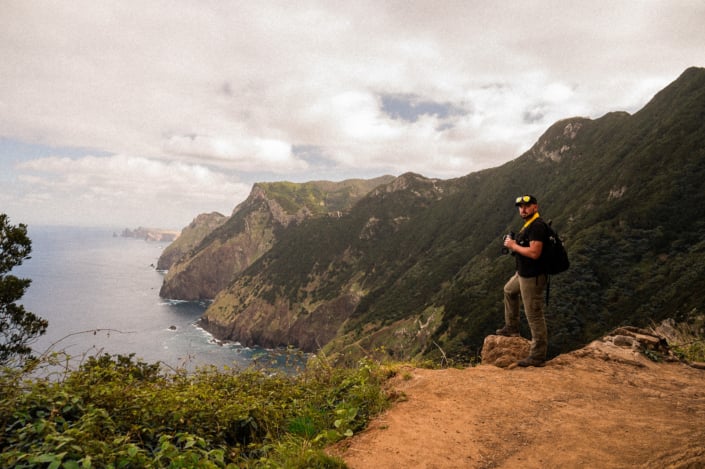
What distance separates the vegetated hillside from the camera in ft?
174

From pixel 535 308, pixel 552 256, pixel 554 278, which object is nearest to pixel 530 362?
pixel 535 308

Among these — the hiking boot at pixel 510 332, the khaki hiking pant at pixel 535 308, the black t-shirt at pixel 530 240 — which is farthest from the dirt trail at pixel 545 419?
the black t-shirt at pixel 530 240

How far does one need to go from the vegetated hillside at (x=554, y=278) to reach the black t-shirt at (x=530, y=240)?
2.86 m

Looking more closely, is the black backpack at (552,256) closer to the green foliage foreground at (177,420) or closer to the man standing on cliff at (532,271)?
the man standing on cliff at (532,271)

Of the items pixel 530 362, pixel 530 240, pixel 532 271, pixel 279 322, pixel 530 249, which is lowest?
pixel 279 322

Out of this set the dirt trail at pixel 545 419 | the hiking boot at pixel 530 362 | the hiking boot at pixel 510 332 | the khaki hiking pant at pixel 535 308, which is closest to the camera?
the dirt trail at pixel 545 419

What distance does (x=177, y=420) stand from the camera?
18.2 feet

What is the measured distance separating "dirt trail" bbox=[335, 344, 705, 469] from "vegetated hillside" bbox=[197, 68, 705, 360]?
1247mm

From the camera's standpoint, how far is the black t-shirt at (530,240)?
7675 mm

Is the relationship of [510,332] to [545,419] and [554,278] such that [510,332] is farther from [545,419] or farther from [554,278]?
[554,278]

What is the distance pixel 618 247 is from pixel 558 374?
69.8 meters

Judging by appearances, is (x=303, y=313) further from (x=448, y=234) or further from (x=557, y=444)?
(x=557, y=444)

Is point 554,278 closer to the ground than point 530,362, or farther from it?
closer to the ground

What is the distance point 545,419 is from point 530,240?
12.3ft
